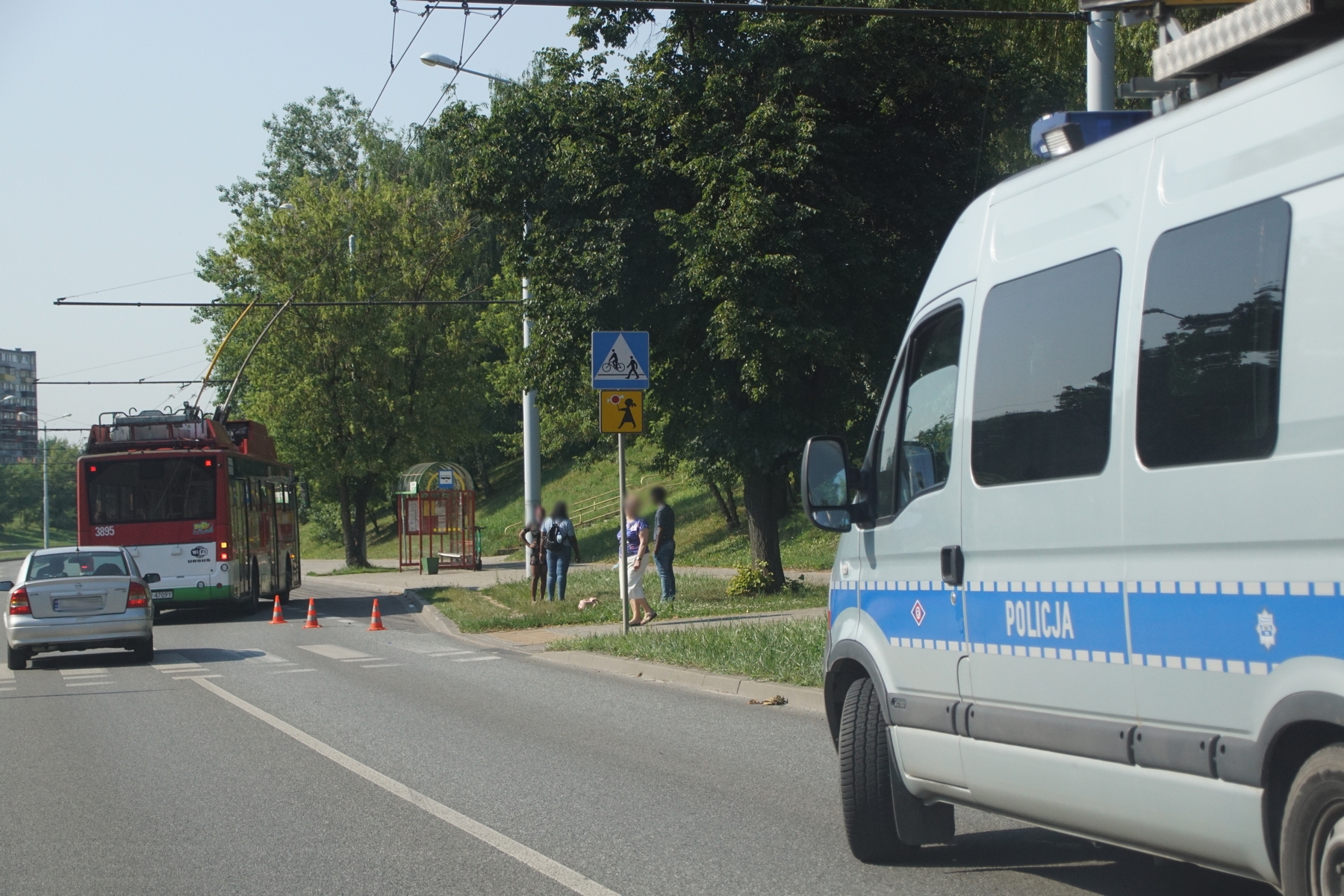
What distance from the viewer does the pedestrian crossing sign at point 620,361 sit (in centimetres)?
1506

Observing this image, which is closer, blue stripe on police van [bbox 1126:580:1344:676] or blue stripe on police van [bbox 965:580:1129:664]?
blue stripe on police van [bbox 1126:580:1344:676]

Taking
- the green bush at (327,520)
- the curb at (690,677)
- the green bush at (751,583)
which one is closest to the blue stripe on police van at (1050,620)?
the curb at (690,677)

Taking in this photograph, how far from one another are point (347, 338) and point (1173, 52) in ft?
135

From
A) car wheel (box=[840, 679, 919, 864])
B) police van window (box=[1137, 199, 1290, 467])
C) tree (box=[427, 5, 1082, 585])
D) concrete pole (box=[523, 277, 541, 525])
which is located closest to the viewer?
police van window (box=[1137, 199, 1290, 467])

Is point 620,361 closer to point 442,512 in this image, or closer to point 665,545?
→ point 665,545

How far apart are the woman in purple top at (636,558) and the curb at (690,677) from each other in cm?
195

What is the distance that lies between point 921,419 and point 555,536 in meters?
16.3

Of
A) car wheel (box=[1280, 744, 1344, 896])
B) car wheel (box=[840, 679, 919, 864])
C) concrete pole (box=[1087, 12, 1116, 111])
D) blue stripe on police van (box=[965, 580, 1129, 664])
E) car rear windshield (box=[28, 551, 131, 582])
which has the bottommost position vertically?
car wheel (box=[840, 679, 919, 864])

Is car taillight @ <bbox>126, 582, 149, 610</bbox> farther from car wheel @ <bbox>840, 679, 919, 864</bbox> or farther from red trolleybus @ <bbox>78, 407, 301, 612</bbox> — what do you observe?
car wheel @ <bbox>840, 679, 919, 864</bbox>

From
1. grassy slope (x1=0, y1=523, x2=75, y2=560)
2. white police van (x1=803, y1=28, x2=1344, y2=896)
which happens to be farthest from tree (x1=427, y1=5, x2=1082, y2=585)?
grassy slope (x1=0, y1=523, x2=75, y2=560)

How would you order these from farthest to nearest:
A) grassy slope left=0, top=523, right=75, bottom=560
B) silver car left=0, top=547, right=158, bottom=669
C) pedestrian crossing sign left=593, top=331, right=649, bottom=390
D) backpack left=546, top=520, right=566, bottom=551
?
grassy slope left=0, top=523, right=75, bottom=560, backpack left=546, top=520, right=566, bottom=551, silver car left=0, top=547, right=158, bottom=669, pedestrian crossing sign left=593, top=331, right=649, bottom=390

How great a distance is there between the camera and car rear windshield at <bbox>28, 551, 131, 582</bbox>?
643 inches

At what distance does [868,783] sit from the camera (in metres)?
5.82

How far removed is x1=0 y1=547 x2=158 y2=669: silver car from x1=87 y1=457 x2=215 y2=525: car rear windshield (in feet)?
22.9
